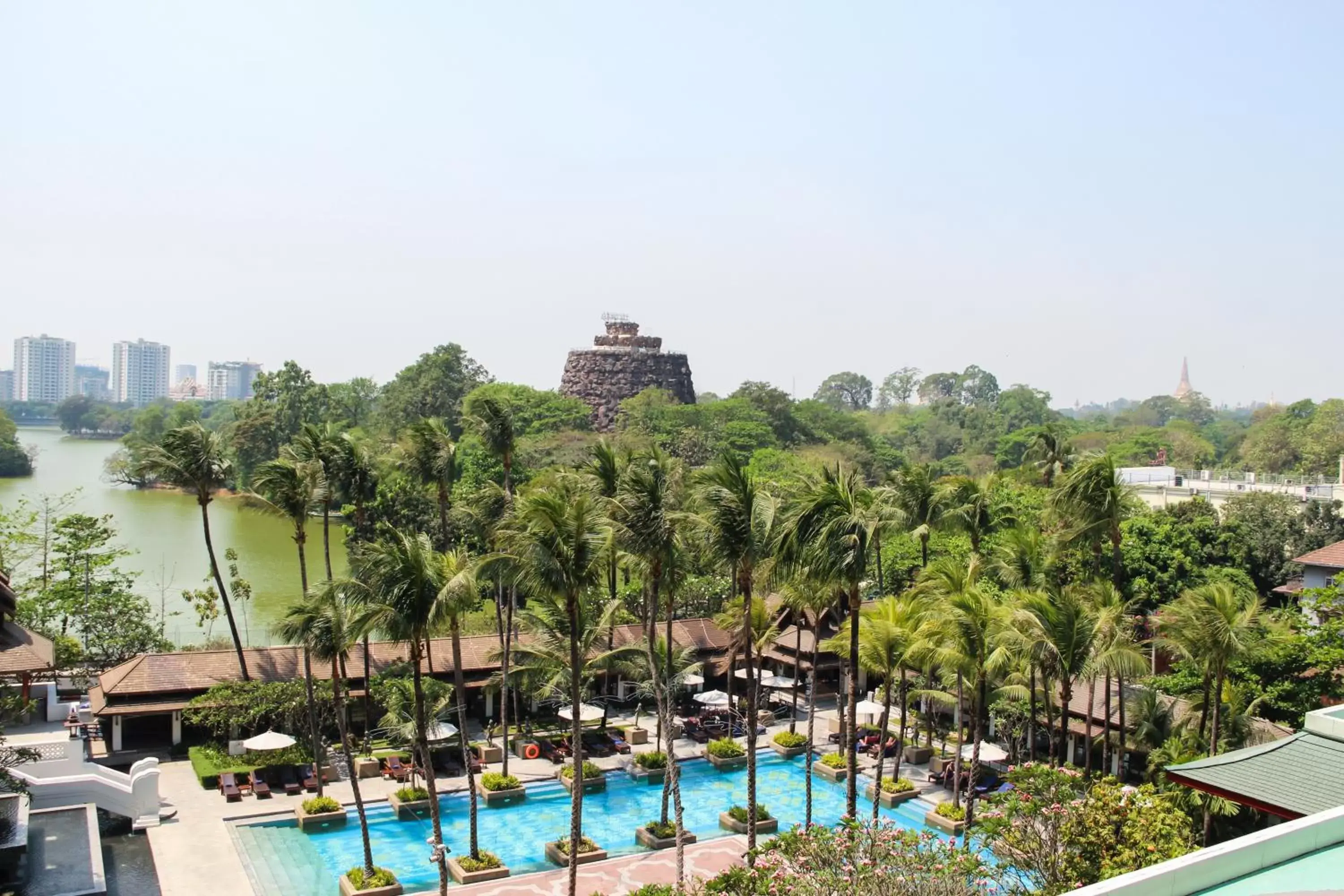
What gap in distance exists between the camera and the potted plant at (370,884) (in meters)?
21.8

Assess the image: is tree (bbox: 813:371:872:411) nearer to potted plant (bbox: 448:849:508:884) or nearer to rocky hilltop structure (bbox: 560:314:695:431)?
rocky hilltop structure (bbox: 560:314:695:431)

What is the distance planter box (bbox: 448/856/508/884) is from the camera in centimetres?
2259

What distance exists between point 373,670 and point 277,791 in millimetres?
4829

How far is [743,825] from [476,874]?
6.30 metres

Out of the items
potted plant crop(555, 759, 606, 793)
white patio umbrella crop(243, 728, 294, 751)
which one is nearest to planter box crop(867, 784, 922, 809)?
potted plant crop(555, 759, 606, 793)

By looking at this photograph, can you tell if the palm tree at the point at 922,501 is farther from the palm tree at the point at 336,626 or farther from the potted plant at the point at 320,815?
the palm tree at the point at 336,626

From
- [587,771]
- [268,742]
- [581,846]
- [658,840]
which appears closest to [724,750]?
[587,771]

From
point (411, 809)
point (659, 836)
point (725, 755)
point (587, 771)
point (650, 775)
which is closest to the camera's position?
point (659, 836)

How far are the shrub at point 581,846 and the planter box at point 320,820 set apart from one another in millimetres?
4928

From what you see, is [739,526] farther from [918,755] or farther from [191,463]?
[191,463]

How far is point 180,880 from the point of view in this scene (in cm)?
2192

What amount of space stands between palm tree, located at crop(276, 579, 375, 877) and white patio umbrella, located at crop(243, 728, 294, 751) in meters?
3.82

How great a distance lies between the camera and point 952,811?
85.6ft

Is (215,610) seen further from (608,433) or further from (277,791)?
(608,433)
